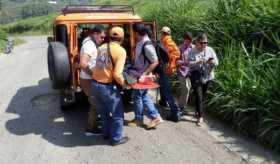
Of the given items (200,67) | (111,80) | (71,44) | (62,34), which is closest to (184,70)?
(200,67)

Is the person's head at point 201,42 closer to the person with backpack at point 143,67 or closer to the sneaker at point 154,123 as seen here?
the person with backpack at point 143,67

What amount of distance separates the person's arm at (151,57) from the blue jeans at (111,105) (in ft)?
2.53

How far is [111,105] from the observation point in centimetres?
540

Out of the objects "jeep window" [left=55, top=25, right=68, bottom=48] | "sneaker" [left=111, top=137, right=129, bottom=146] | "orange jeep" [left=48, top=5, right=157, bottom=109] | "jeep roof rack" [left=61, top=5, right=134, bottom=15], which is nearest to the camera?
"sneaker" [left=111, top=137, right=129, bottom=146]

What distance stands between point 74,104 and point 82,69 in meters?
2.22

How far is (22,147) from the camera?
18.2 feet

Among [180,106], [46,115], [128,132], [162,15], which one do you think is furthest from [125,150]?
[162,15]

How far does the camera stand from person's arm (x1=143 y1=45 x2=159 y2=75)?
5887 millimetres

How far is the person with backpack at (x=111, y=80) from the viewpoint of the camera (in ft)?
17.2

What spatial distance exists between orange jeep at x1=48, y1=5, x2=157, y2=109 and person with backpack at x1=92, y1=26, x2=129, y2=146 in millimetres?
1028

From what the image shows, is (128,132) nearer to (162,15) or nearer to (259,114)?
(259,114)

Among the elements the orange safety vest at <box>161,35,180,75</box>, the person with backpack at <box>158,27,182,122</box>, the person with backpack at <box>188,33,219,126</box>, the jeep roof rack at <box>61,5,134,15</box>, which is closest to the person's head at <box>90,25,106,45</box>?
the person with backpack at <box>158,27,182,122</box>

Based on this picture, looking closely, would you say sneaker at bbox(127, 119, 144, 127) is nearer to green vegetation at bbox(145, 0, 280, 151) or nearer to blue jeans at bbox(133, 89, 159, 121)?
blue jeans at bbox(133, 89, 159, 121)

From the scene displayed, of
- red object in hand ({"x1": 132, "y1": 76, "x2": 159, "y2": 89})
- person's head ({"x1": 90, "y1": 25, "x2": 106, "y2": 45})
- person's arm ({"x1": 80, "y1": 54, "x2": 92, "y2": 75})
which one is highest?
person's head ({"x1": 90, "y1": 25, "x2": 106, "y2": 45})
